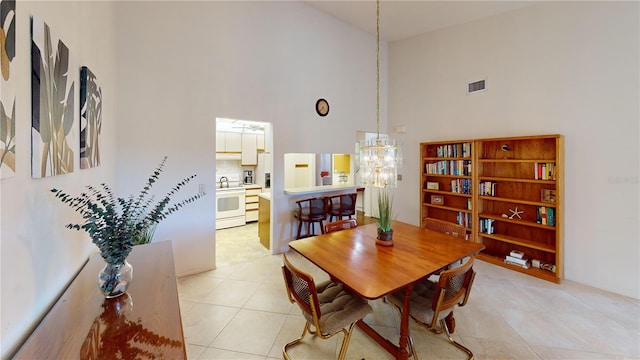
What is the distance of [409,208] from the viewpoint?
16.5ft

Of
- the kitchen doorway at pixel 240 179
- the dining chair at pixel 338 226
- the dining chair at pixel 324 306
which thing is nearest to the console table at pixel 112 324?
the dining chair at pixel 324 306

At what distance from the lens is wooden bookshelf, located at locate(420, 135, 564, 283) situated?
3.29 m

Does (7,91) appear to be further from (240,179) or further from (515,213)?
(240,179)

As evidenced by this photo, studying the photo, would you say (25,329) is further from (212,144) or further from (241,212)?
(241,212)

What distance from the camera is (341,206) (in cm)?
432

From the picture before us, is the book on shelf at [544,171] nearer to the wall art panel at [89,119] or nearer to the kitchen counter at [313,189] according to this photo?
the kitchen counter at [313,189]

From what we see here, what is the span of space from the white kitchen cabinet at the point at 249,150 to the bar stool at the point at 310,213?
251cm

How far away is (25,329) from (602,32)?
5646 mm

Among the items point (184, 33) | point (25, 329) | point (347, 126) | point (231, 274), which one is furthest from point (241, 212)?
point (25, 329)

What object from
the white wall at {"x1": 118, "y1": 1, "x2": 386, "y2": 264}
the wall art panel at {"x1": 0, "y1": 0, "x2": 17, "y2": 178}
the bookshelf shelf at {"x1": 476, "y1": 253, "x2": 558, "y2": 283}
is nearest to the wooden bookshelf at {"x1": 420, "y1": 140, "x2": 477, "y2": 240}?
the bookshelf shelf at {"x1": 476, "y1": 253, "x2": 558, "y2": 283}

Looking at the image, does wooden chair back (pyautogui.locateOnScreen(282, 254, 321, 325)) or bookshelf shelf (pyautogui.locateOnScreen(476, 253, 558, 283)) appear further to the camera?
bookshelf shelf (pyautogui.locateOnScreen(476, 253, 558, 283))

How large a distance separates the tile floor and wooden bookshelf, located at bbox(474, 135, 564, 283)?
47 centimetres

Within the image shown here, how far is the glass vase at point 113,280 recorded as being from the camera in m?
→ 1.24

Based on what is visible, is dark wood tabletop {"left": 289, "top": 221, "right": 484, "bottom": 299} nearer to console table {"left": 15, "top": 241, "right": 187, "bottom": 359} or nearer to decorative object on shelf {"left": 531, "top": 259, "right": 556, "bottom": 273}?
console table {"left": 15, "top": 241, "right": 187, "bottom": 359}
